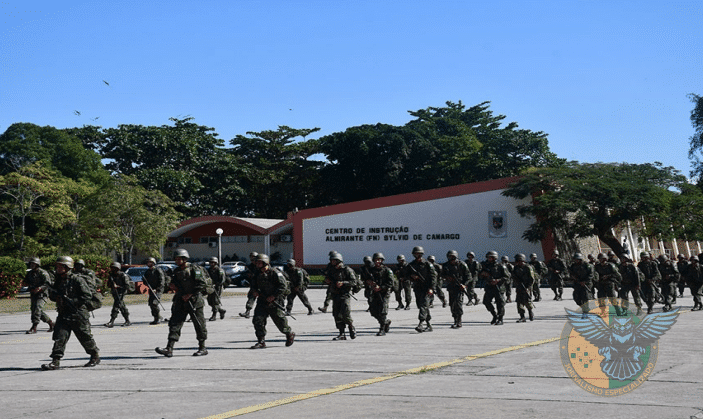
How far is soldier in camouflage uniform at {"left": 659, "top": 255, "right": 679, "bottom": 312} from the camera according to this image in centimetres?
2119

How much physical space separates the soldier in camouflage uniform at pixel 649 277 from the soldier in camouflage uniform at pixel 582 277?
2617 millimetres

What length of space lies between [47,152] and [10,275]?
2357 cm

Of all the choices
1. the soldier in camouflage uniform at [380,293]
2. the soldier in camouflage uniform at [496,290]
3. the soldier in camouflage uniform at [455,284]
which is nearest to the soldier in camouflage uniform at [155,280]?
the soldier in camouflage uniform at [380,293]

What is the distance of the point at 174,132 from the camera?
6731 centimetres

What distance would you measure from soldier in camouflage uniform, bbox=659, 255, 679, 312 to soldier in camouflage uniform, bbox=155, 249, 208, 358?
14018 millimetres

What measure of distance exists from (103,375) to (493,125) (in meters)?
75.6

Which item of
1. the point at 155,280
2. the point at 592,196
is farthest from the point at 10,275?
the point at 592,196

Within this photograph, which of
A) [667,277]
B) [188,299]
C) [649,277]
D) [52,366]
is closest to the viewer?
[52,366]

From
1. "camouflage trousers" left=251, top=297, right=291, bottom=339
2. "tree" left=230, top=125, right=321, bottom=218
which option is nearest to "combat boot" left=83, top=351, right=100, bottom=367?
"camouflage trousers" left=251, top=297, right=291, bottom=339

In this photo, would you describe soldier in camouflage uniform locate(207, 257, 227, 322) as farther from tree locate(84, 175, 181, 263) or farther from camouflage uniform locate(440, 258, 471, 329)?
tree locate(84, 175, 181, 263)

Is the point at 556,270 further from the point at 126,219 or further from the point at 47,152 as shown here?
the point at 47,152

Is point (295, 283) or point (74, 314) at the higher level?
point (295, 283)

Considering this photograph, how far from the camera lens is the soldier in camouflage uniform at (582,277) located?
18.5 m

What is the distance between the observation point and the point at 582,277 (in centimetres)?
1862
